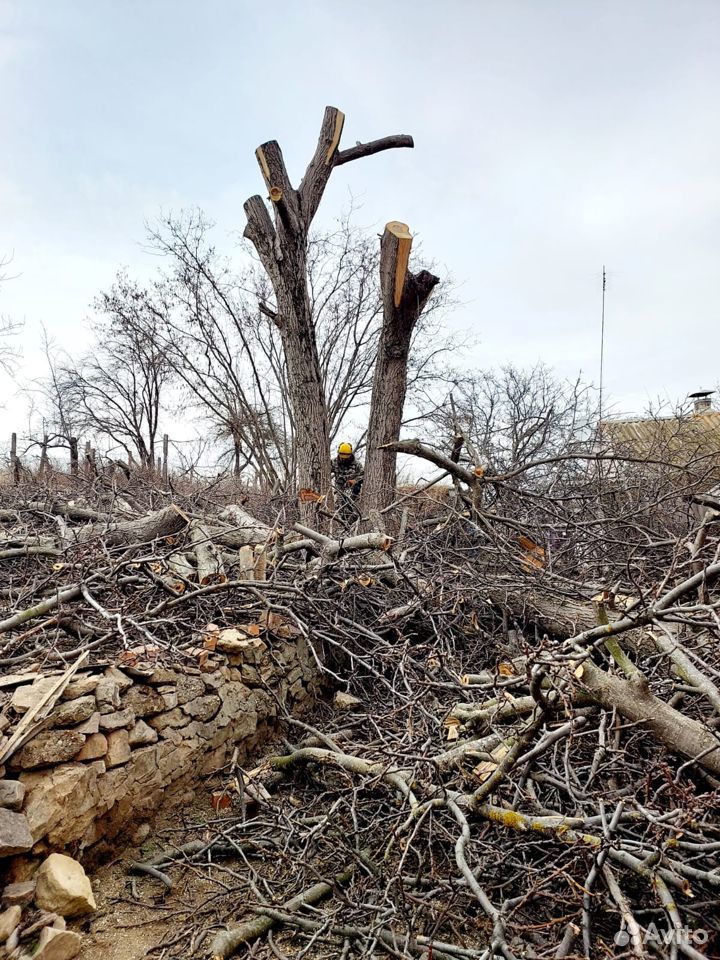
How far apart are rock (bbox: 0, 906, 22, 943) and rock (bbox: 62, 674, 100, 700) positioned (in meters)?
0.79

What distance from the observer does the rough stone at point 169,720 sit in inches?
123

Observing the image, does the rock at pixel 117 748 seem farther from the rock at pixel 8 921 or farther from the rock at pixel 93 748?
the rock at pixel 8 921

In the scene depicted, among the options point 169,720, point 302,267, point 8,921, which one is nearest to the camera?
point 8,921

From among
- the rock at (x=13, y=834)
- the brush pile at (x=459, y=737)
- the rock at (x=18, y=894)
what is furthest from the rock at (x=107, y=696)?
the rock at (x=18, y=894)

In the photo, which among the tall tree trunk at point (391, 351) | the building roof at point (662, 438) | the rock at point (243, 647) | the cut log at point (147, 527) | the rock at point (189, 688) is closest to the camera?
the rock at point (189, 688)

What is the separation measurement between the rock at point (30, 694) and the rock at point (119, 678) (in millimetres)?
268

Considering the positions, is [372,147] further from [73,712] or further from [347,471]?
[73,712]

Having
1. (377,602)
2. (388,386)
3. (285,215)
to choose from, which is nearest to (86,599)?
(377,602)

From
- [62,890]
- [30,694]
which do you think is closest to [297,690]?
[30,694]

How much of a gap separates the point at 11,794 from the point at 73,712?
0.37m

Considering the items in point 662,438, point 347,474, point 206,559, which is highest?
point 347,474

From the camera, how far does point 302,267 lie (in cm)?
744

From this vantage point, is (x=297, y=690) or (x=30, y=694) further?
(x=297, y=690)

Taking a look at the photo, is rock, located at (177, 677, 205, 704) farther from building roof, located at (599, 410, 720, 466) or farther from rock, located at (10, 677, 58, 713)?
building roof, located at (599, 410, 720, 466)
